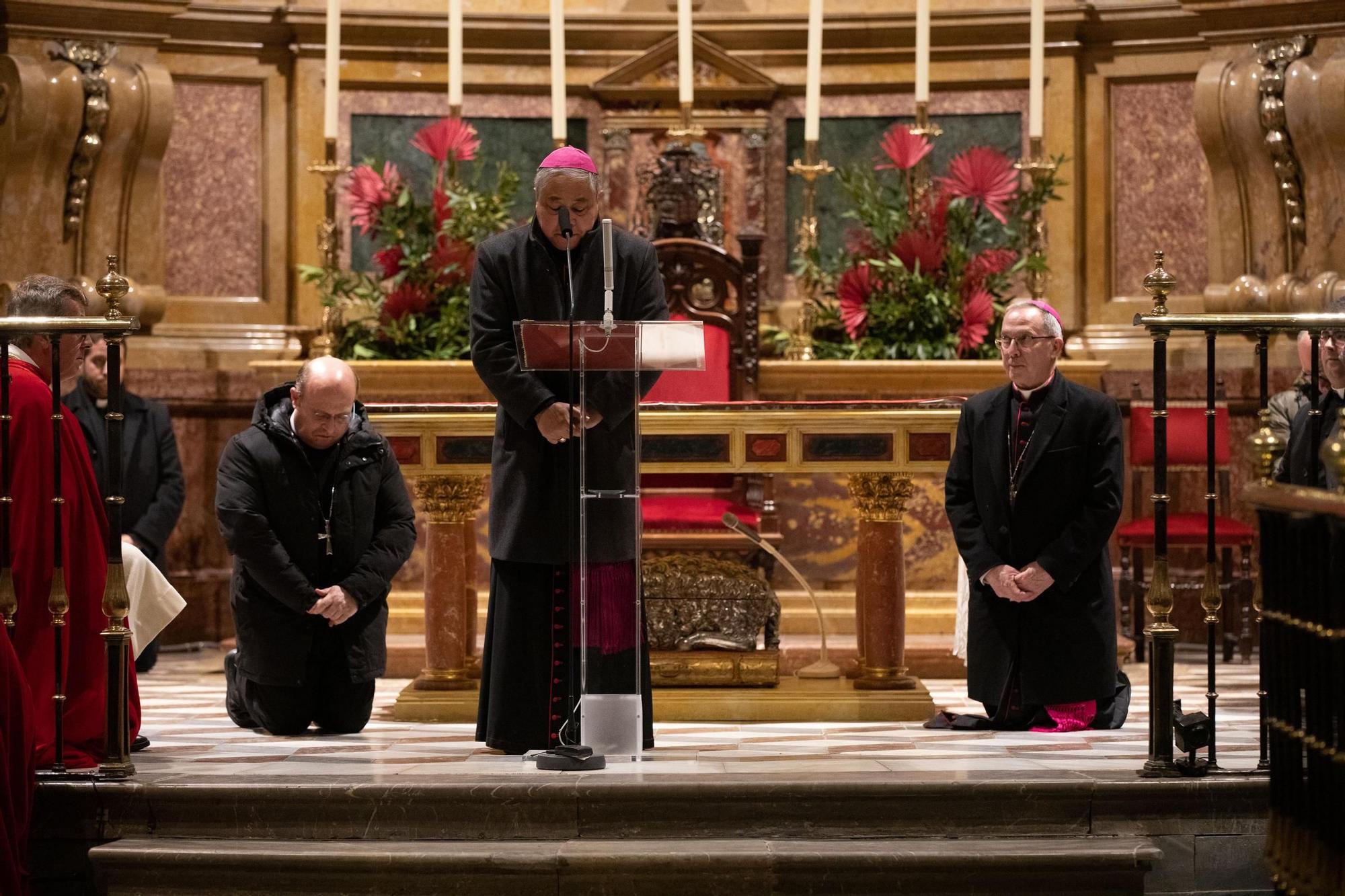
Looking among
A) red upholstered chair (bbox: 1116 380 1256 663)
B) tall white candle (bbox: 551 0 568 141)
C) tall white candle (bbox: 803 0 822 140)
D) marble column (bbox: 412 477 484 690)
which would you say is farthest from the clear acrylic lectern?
red upholstered chair (bbox: 1116 380 1256 663)

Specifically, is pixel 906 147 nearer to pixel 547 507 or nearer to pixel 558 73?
pixel 558 73

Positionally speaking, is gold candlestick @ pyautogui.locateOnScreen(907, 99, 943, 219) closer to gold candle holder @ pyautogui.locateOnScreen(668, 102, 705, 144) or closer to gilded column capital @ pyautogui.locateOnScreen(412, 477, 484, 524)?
gold candle holder @ pyautogui.locateOnScreen(668, 102, 705, 144)

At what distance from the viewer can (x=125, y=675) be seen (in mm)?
5223

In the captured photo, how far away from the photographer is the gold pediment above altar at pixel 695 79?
30.9 ft

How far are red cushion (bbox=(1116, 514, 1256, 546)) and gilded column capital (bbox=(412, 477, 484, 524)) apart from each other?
3.08 metres

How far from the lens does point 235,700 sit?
21.2 feet

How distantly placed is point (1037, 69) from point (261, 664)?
4.02 metres

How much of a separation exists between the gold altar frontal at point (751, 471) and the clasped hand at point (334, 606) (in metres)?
0.66

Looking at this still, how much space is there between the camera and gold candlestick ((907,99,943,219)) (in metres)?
8.05

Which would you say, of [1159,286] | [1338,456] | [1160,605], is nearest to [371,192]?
[1159,286]

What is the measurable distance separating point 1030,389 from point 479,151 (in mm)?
3870

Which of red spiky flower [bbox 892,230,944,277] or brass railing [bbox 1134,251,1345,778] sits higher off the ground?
red spiky flower [bbox 892,230,944,277]

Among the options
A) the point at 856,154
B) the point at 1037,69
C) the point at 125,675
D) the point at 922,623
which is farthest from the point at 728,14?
the point at 125,675

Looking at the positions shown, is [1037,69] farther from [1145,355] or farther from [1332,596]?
[1332,596]
